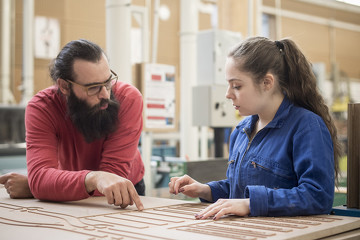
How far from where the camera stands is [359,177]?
4.97 feet

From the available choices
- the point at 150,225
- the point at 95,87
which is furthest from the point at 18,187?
the point at 150,225

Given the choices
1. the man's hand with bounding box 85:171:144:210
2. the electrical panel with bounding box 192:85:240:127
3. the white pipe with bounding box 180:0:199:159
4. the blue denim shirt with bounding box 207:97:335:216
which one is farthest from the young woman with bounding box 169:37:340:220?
the white pipe with bounding box 180:0:199:159

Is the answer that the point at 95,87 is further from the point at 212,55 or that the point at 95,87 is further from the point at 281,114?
the point at 212,55

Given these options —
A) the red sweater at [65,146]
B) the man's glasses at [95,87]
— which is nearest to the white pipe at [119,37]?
the red sweater at [65,146]

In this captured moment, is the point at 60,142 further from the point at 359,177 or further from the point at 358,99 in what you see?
the point at 358,99

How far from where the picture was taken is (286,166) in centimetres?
147

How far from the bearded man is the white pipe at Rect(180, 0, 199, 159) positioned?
2.83m

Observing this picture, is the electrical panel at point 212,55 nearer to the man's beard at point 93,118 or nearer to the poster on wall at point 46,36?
the man's beard at point 93,118

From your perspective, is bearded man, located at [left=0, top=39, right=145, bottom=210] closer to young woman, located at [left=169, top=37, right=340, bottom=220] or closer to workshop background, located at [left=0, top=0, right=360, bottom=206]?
young woman, located at [left=169, top=37, right=340, bottom=220]

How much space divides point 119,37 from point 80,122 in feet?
5.74

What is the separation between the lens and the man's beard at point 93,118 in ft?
6.22

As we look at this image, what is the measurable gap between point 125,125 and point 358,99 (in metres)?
10.5

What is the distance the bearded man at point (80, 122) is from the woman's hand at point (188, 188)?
11.0 inches

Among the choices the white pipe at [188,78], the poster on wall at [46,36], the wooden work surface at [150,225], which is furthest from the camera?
the poster on wall at [46,36]
